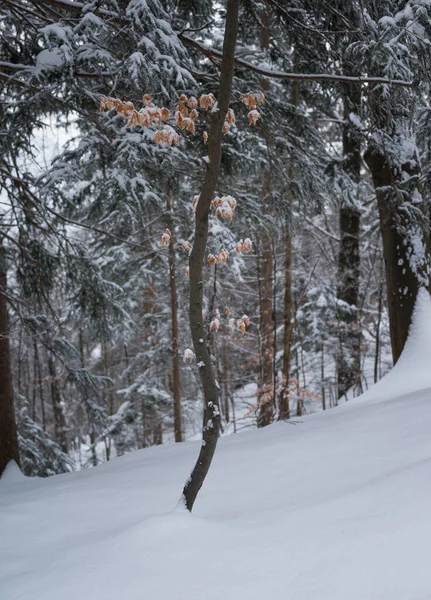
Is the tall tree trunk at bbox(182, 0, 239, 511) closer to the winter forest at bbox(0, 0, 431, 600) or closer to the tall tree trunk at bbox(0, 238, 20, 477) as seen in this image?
the winter forest at bbox(0, 0, 431, 600)

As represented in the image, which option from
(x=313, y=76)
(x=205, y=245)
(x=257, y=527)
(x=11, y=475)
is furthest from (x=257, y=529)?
(x=11, y=475)

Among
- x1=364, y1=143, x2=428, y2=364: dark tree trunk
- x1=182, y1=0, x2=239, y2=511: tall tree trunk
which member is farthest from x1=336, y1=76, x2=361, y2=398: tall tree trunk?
x1=182, y1=0, x2=239, y2=511: tall tree trunk

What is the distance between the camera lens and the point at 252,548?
2.35 meters

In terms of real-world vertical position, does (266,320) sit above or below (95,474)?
above

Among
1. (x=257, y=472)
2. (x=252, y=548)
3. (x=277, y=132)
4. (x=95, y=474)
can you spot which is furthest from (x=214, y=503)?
(x=277, y=132)

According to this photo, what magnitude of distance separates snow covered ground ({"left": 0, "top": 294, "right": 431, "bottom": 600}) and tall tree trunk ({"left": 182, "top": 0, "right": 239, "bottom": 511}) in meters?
0.37

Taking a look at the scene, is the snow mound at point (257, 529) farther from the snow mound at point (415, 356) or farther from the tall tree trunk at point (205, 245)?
the snow mound at point (415, 356)

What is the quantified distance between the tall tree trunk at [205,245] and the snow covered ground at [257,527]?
37 centimetres

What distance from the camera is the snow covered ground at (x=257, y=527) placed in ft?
6.72

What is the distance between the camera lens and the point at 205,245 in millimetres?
2805

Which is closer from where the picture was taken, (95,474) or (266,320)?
(95,474)

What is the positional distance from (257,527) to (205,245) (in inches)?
64.6

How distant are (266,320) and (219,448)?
4713 mm

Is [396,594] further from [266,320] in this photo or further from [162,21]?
[266,320]
